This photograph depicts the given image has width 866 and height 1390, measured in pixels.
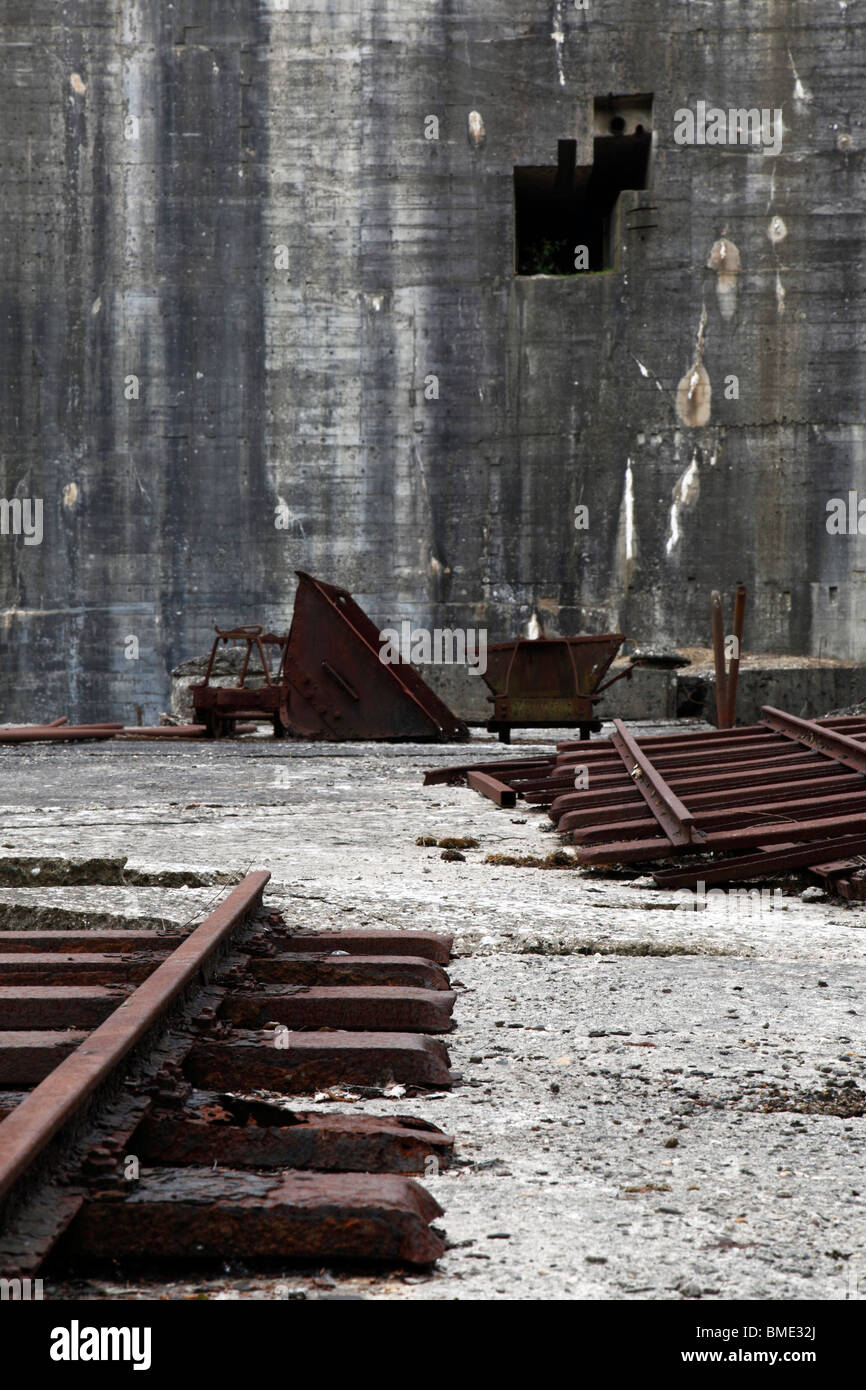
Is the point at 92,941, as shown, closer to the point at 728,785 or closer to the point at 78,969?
the point at 78,969

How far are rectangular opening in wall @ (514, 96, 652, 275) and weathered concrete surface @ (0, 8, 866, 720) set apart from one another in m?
0.24

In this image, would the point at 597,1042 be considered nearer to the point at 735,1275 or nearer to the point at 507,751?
the point at 735,1275

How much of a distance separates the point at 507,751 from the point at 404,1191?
9.40 m

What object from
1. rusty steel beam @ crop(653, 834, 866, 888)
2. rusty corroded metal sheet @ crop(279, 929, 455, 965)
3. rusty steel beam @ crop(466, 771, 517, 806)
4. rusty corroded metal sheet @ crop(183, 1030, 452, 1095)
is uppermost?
rusty corroded metal sheet @ crop(183, 1030, 452, 1095)

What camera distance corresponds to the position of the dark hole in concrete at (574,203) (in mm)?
16828

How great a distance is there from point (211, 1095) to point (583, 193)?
57.4 ft

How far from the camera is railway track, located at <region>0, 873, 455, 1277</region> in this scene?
159 centimetres

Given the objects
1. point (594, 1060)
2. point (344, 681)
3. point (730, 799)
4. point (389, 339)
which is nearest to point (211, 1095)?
point (594, 1060)

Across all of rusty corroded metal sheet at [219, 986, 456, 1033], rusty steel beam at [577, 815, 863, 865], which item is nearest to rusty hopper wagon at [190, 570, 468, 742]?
rusty steel beam at [577, 815, 863, 865]

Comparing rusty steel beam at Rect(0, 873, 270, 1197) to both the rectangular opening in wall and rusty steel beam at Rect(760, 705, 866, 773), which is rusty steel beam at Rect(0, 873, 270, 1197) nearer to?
rusty steel beam at Rect(760, 705, 866, 773)

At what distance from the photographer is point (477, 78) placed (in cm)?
1661

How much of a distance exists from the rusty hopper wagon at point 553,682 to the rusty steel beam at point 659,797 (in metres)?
4.09

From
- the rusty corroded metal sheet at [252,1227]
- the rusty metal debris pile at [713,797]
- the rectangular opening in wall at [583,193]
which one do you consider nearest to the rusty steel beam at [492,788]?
the rusty metal debris pile at [713,797]

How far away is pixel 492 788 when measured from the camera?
7.30m
